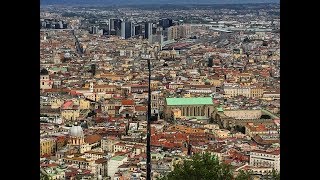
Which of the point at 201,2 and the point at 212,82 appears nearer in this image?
the point at 201,2

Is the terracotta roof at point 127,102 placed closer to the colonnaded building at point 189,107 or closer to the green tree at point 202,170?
the colonnaded building at point 189,107

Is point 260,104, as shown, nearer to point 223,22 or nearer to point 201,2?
point 223,22

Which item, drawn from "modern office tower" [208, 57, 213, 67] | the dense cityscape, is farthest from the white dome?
"modern office tower" [208, 57, 213, 67]

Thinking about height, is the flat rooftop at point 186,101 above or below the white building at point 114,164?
above

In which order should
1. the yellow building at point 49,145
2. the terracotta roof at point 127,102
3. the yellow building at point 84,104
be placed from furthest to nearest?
the yellow building at point 84,104, the terracotta roof at point 127,102, the yellow building at point 49,145

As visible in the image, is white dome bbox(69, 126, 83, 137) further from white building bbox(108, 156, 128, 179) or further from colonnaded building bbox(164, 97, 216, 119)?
colonnaded building bbox(164, 97, 216, 119)

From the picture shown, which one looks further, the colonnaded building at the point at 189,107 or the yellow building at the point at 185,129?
the yellow building at the point at 185,129

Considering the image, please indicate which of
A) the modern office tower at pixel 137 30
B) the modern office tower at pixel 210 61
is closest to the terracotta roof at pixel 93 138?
the modern office tower at pixel 137 30

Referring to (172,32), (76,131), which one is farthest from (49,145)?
(172,32)
